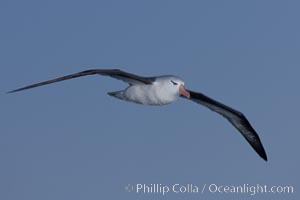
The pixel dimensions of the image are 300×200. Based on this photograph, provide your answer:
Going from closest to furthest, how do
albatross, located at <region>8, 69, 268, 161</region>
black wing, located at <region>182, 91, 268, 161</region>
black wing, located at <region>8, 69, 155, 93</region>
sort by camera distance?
black wing, located at <region>8, 69, 155, 93</region> → albatross, located at <region>8, 69, 268, 161</region> → black wing, located at <region>182, 91, 268, 161</region>

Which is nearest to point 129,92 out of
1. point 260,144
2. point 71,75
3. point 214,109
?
point 71,75

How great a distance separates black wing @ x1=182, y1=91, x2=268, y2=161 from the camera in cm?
2114

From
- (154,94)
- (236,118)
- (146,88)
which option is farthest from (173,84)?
(236,118)

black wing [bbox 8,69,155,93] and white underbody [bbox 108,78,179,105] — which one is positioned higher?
black wing [bbox 8,69,155,93]

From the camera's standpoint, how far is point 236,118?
22.2 m

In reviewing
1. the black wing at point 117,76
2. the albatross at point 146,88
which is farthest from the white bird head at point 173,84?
the black wing at point 117,76

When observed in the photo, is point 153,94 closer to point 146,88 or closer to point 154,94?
point 154,94

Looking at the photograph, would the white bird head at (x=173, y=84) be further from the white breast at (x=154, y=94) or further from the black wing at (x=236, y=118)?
the black wing at (x=236, y=118)

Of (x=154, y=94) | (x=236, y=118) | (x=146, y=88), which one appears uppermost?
(x=236, y=118)

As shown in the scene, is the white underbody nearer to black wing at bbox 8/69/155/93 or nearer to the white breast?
the white breast

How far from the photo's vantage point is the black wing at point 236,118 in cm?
2114

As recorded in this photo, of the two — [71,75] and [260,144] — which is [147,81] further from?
[260,144]

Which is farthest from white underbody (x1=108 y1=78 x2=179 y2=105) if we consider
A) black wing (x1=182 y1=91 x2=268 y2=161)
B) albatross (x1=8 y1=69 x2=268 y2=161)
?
black wing (x1=182 y1=91 x2=268 y2=161)

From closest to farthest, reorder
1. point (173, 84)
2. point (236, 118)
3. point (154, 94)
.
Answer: point (154, 94) < point (173, 84) < point (236, 118)
